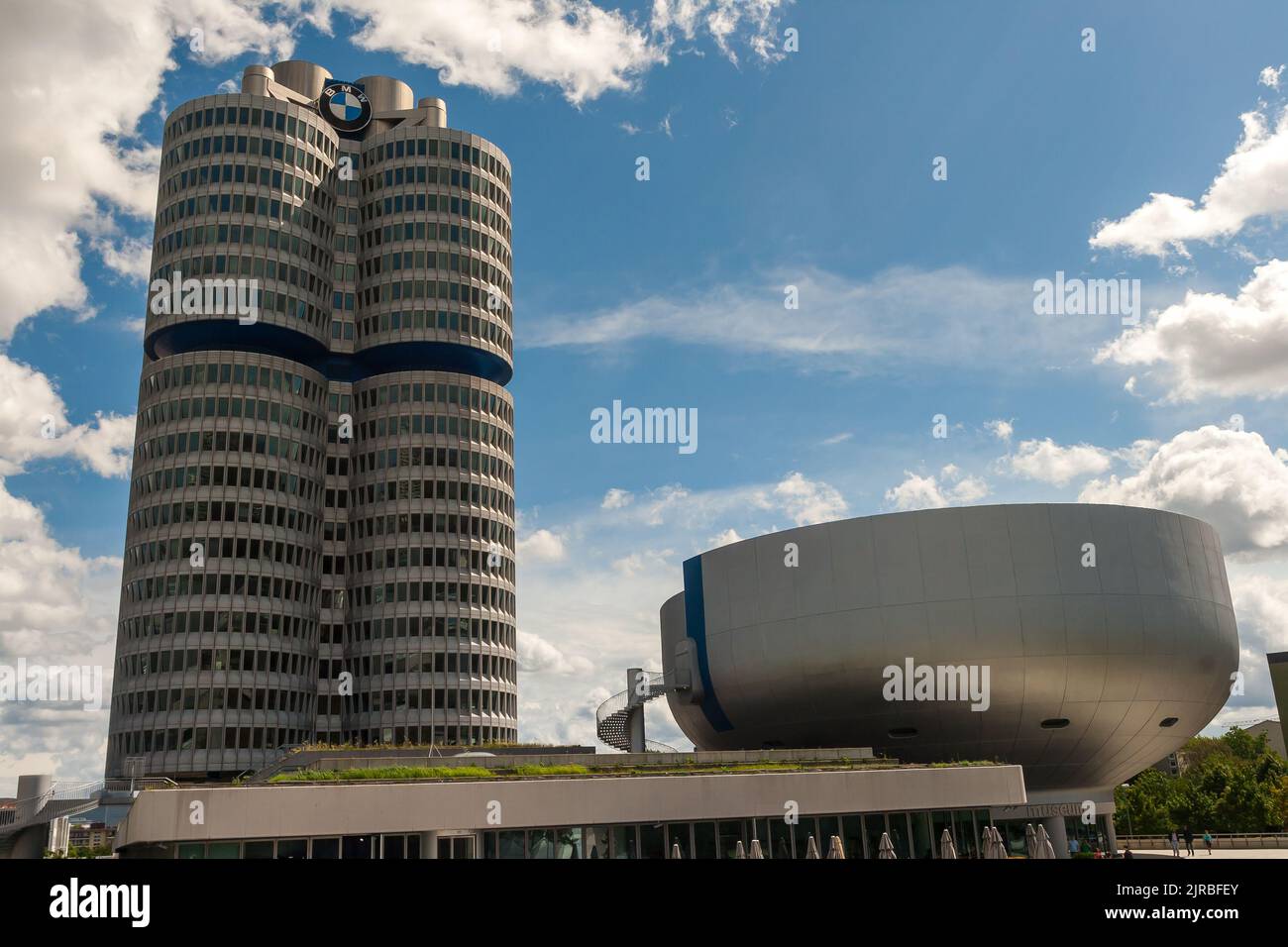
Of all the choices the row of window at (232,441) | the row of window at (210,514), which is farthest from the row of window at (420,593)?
the row of window at (232,441)

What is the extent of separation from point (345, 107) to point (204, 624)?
6668cm

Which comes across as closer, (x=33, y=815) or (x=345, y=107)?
(x=33, y=815)

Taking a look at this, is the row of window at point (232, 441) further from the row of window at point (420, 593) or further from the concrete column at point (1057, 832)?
the concrete column at point (1057, 832)

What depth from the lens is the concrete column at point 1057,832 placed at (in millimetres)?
66938

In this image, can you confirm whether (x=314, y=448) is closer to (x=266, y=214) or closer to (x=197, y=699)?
(x=266, y=214)

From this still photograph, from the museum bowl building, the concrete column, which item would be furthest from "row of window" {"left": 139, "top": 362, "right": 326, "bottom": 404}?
the concrete column

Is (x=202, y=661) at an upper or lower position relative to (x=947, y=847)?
upper

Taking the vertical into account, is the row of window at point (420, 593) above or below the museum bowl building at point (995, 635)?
above

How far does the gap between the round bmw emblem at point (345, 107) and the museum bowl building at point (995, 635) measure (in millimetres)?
86587

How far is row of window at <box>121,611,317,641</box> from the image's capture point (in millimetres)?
97438

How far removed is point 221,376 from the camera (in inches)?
4087

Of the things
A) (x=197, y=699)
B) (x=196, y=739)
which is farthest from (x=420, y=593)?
(x=196, y=739)
